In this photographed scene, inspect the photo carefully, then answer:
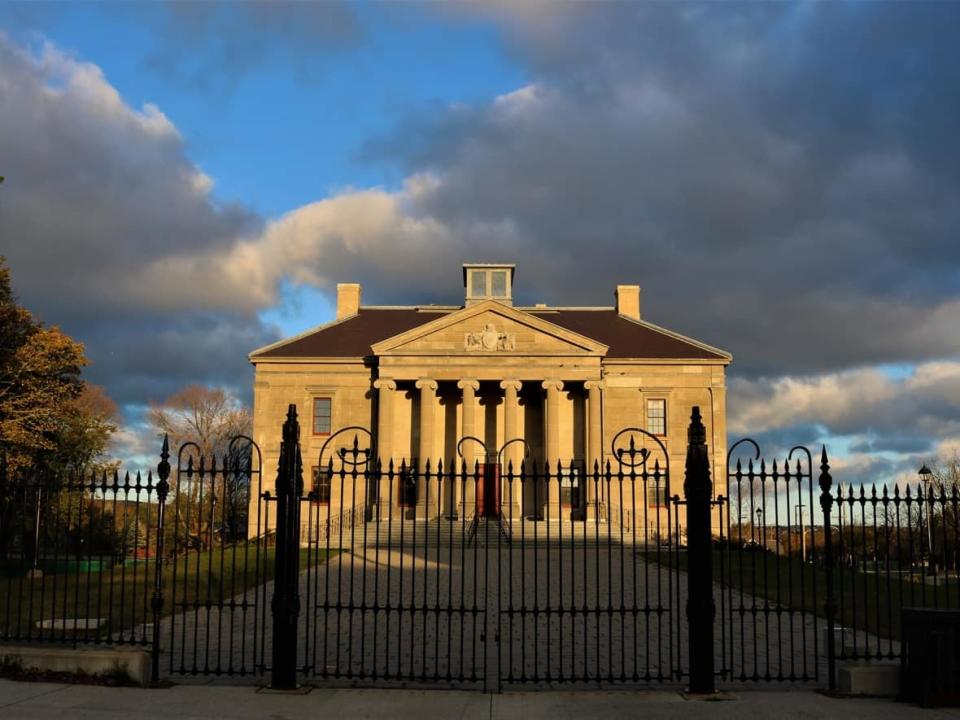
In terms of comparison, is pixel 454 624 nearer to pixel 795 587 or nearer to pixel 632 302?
pixel 795 587

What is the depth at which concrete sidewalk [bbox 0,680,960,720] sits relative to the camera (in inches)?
411

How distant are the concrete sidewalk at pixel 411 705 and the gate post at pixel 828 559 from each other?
0.50 meters

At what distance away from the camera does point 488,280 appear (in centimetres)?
6325

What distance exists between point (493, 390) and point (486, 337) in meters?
4.25

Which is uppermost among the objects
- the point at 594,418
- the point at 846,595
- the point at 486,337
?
the point at 486,337

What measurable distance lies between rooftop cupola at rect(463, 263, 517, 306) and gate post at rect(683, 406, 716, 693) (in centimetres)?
5101

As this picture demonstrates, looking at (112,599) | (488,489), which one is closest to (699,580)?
(112,599)

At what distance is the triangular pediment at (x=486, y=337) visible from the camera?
2098 inches

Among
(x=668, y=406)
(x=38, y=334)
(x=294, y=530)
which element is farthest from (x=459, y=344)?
(x=294, y=530)

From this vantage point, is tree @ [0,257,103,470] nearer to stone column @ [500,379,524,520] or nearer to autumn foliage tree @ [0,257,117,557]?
autumn foliage tree @ [0,257,117,557]

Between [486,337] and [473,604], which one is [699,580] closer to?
[473,604]

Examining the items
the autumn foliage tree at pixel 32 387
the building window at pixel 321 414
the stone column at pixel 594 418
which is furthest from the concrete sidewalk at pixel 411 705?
the building window at pixel 321 414

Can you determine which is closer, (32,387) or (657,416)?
(32,387)

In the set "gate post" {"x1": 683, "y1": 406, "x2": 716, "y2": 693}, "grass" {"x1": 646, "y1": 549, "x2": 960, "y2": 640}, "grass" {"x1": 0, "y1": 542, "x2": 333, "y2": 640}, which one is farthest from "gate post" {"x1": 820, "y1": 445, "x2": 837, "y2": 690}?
"grass" {"x1": 0, "y1": 542, "x2": 333, "y2": 640}
